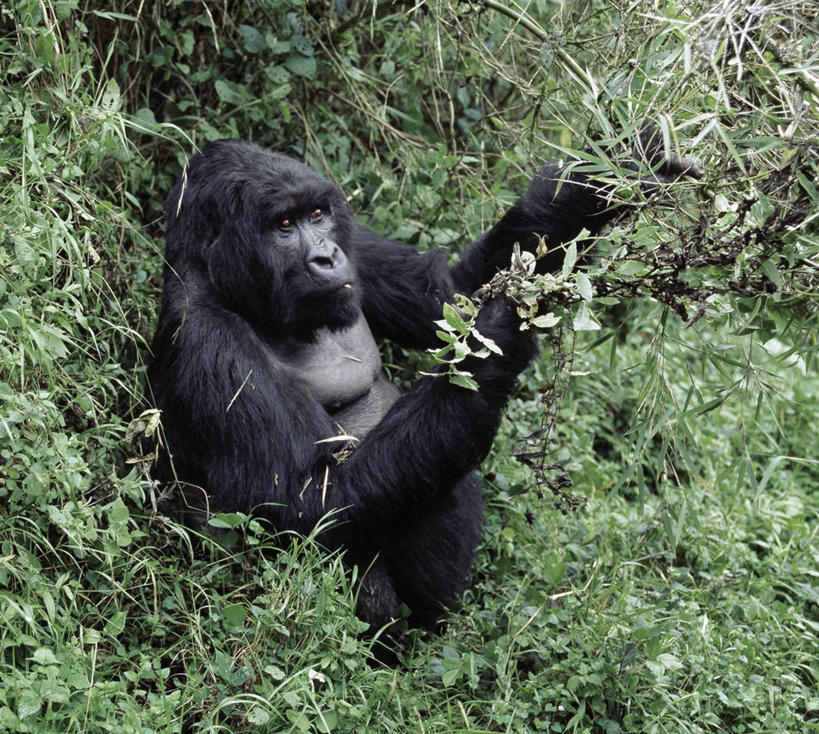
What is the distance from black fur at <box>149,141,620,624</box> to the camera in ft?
12.0

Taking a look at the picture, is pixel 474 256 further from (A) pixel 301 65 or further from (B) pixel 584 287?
(B) pixel 584 287

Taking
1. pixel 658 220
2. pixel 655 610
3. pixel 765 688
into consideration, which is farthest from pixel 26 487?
pixel 765 688

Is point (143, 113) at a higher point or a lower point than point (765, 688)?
higher

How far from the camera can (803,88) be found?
2.77 meters

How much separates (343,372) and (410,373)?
776 mm

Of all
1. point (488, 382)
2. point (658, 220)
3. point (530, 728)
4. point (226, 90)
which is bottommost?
point (530, 728)

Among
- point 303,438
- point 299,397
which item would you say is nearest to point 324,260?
point 299,397

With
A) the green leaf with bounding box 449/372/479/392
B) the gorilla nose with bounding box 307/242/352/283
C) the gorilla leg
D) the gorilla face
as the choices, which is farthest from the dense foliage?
the gorilla nose with bounding box 307/242/352/283

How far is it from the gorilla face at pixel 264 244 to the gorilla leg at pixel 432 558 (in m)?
0.84

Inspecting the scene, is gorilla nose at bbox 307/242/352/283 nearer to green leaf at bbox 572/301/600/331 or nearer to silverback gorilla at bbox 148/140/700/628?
silverback gorilla at bbox 148/140/700/628

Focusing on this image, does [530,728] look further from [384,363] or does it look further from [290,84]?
[290,84]

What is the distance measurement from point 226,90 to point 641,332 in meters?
2.99

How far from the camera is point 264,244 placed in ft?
12.8

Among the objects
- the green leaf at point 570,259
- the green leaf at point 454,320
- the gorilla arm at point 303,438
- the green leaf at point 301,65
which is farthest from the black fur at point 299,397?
the green leaf at point 301,65
